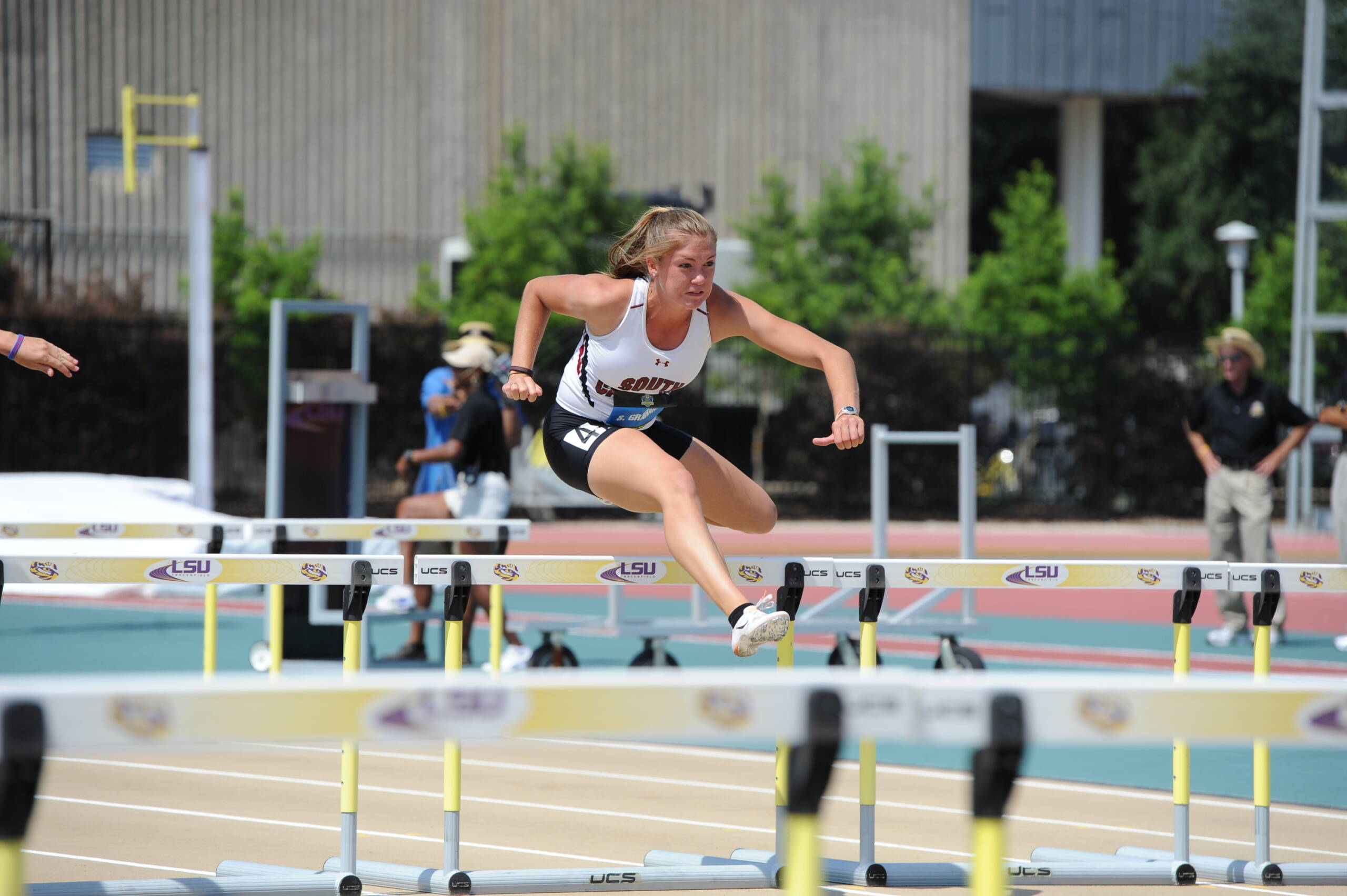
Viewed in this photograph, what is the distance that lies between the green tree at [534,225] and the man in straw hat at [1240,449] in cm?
1567

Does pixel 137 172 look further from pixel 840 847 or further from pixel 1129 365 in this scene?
pixel 840 847

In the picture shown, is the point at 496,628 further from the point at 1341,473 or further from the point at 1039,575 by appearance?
the point at 1341,473

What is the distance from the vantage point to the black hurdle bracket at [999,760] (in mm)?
2357

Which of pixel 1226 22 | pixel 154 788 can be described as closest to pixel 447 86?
pixel 1226 22

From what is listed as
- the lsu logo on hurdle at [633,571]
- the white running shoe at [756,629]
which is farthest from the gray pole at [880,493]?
the white running shoe at [756,629]

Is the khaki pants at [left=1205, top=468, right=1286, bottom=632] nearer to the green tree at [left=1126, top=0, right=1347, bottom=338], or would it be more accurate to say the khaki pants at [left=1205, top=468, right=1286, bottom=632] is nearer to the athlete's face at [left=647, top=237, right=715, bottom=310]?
the athlete's face at [left=647, top=237, right=715, bottom=310]

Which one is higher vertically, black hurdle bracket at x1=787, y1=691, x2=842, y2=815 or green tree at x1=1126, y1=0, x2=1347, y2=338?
green tree at x1=1126, y1=0, x2=1347, y2=338

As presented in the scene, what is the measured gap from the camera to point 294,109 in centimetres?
3011

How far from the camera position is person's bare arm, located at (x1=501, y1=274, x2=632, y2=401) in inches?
192

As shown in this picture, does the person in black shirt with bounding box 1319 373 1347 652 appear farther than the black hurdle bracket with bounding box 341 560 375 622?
Yes

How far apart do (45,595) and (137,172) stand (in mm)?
16817

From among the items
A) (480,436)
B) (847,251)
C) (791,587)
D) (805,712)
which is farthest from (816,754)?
(847,251)

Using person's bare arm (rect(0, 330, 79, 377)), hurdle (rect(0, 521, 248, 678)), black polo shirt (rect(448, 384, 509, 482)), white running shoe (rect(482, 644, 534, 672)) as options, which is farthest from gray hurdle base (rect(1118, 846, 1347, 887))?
black polo shirt (rect(448, 384, 509, 482))

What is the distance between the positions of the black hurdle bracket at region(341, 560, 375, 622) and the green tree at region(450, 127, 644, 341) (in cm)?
2074
